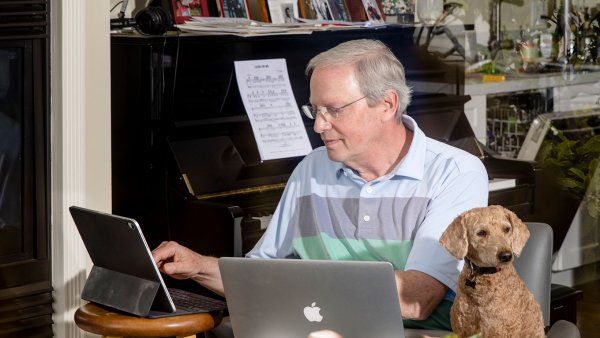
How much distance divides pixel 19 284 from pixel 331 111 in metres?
1.38

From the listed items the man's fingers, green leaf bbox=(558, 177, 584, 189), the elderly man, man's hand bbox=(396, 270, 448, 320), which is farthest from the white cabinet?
the man's fingers

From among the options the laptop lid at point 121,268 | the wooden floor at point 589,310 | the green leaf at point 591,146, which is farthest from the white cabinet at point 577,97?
the laptop lid at point 121,268

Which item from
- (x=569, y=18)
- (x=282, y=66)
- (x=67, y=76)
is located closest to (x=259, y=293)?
(x=67, y=76)

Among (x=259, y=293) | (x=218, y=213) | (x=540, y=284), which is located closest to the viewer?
(x=259, y=293)

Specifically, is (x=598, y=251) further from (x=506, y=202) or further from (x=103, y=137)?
(x=103, y=137)

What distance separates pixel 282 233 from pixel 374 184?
12.6 inches

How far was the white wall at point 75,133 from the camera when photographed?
3438 millimetres

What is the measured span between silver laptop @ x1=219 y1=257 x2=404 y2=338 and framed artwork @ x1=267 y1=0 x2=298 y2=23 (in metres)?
2.02

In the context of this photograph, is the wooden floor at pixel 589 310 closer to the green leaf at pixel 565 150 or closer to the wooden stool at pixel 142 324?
the green leaf at pixel 565 150

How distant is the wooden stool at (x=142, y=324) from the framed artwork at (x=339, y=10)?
74.6 inches

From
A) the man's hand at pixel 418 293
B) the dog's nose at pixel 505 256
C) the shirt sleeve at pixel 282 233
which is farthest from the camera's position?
the shirt sleeve at pixel 282 233

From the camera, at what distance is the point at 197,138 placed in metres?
3.65

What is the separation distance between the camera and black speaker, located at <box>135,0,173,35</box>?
3.57m

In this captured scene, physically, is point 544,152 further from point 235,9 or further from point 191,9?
point 191,9
